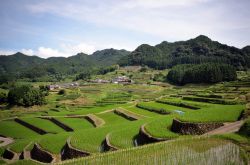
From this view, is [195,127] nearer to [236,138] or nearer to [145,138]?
[145,138]

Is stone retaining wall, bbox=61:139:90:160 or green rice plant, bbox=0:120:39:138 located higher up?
stone retaining wall, bbox=61:139:90:160

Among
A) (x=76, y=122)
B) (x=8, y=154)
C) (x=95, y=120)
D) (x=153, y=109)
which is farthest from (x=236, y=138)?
(x=76, y=122)

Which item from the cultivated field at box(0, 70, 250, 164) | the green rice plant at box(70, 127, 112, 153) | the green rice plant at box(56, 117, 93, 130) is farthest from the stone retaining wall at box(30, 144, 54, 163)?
the green rice plant at box(56, 117, 93, 130)

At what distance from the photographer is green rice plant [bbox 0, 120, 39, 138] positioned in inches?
1859

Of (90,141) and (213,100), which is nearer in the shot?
(90,141)

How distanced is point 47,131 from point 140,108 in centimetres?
1823

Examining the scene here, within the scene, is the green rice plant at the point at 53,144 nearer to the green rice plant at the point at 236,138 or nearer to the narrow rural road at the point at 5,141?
the narrow rural road at the point at 5,141

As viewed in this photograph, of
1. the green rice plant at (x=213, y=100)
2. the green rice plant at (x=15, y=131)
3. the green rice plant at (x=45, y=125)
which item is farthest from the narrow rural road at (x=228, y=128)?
the green rice plant at (x=15, y=131)

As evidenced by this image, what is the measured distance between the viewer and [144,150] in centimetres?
1722

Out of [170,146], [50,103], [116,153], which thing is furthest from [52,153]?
[50,103]

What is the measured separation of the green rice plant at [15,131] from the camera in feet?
155

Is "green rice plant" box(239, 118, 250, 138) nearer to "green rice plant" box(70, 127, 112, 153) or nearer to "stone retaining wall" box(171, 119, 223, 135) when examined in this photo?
"stone retaining wall" box(171, 119, 223, 135)

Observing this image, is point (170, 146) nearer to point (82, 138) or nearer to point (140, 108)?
point (82, 138)

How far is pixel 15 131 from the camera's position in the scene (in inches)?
1972
